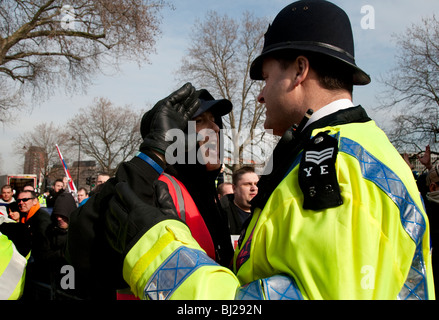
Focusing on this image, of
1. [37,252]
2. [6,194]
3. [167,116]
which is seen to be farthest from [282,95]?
[6,194]

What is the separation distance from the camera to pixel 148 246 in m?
1.16

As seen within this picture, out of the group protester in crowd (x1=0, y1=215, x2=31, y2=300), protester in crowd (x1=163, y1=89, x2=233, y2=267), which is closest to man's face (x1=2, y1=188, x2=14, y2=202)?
protester in crowd (x1=0, y1=215, x2=31, y2=300)

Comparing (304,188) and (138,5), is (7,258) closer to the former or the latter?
(304,188)

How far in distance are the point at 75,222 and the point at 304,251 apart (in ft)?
4.18

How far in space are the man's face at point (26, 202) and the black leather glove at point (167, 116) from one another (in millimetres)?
4826

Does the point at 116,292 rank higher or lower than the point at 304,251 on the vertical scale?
lower

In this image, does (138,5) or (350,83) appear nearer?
(350,83)

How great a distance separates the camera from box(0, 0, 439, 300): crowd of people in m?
0.99

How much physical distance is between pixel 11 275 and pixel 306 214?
2.54m

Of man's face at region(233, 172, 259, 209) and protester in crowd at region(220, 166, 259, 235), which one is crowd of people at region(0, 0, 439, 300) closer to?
protester in crowd at region(220, 166, 259, 235)

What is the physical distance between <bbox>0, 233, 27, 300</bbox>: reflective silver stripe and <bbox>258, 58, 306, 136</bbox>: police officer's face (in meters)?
2.28

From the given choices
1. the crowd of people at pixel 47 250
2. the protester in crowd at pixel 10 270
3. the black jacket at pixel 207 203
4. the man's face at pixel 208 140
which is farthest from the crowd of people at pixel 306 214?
the crowd of people at pixel 47 250
